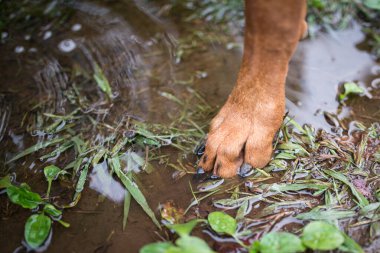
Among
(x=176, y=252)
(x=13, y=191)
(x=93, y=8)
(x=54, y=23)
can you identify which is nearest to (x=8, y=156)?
(x=13, y=191)

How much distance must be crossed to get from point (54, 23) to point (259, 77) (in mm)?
1771

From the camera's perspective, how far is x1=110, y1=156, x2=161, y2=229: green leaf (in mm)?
1582

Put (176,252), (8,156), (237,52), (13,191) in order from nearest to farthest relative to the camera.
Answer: (176,252), (13,191), (8,156), (237,52)

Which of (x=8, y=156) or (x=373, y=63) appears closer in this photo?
(x=8, y=156)

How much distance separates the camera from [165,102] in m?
2.12

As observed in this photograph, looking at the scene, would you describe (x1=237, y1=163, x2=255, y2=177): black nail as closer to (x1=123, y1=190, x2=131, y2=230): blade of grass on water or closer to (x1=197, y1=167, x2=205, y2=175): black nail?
(x1=197, y1=167, x2=205, y2=175): black nail

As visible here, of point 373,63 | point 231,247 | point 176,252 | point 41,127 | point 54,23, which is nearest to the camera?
point 176,252

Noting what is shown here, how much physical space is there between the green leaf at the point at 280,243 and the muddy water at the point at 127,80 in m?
0.41

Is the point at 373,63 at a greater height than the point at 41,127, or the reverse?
the point at 373,63

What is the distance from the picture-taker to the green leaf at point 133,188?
5.19 feet

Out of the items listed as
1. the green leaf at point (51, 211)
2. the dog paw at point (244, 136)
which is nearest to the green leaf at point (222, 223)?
the dog paw at point (244, 136)

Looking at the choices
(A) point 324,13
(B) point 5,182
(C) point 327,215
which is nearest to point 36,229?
(B) point 5,182

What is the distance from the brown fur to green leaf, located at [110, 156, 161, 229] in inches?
11.8

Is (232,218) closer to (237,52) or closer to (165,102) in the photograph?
(165,102)
